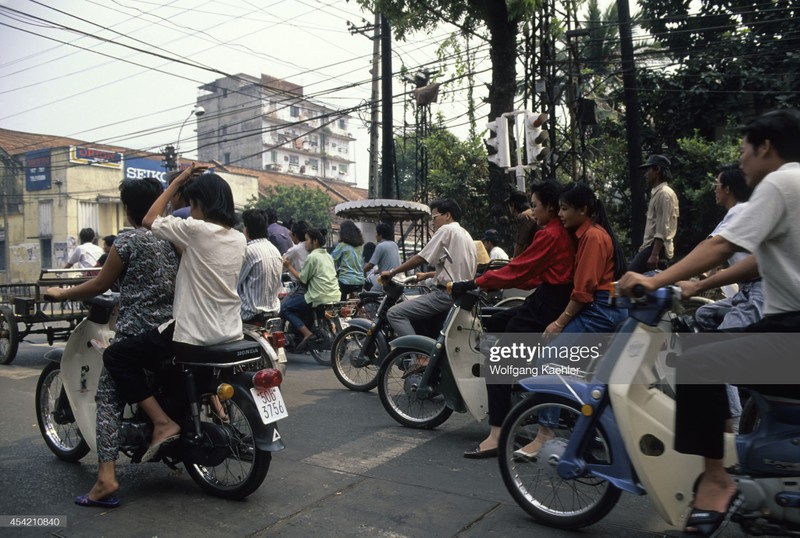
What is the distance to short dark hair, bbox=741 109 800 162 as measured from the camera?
287 cm

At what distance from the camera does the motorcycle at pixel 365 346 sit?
659 centimetres

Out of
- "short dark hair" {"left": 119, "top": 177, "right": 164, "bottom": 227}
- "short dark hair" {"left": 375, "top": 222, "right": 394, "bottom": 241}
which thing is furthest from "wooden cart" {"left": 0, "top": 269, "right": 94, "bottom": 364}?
"short dark hair" {"left": 119, "top": 177, "right": 164, "bottom": 227}

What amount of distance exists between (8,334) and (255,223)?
3917 millimetres

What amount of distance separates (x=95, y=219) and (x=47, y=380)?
118 feet

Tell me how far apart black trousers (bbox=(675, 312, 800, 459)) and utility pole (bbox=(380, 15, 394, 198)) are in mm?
14291

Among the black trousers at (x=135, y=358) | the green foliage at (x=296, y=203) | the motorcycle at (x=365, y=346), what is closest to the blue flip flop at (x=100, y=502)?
the black trousers at (x=135, y=358)

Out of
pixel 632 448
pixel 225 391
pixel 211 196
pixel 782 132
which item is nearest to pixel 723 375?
pixel 632 448

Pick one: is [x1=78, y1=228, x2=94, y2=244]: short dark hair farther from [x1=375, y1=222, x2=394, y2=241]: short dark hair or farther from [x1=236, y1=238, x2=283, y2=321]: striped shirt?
[x1=236, y1=238, x2=283, y2=321]: striped shirt

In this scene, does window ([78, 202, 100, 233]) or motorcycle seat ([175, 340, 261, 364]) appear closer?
motorcycle seat ([175, 340, 261, 364])

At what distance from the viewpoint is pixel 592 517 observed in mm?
3350

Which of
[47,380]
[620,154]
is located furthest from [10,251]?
[47,380]

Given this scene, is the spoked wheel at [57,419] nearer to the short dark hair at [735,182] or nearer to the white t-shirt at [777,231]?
the white t-shirt at [777,231]

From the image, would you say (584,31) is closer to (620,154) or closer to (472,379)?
(620,154)

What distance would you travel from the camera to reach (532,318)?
459 centimetres
